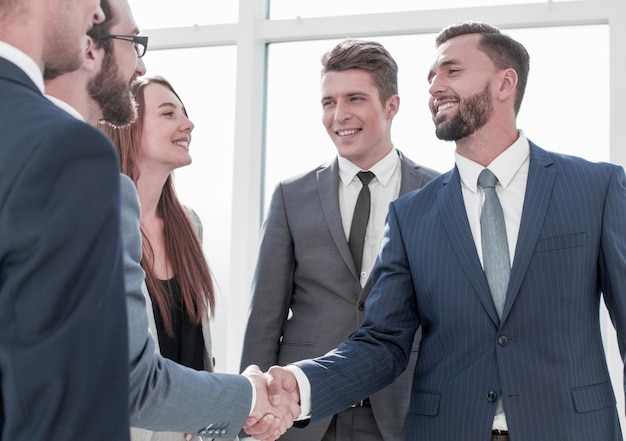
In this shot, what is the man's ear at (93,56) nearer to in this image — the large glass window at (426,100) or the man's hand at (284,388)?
the man's hand at (284,388)

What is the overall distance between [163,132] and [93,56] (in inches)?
42.2

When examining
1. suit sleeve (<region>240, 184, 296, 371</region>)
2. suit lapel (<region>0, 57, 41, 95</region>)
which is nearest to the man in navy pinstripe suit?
suit sleeve (<region>240, 184, 296, 371</region>)

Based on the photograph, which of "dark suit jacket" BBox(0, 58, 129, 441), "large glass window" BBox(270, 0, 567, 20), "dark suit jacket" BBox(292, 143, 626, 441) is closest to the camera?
"dark suit jacket" BBox(0, 58, 129, 441)

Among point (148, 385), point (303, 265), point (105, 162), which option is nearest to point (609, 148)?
point (303, 265)

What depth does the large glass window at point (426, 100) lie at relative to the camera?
3340 mm

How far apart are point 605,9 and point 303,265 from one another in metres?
1.83

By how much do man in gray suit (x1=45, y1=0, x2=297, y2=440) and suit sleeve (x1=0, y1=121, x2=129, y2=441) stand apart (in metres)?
0.34

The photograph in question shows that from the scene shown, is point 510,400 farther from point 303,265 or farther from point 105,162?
point 105,162

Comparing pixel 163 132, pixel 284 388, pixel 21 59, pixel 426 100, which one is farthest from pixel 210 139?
pixel 21 59

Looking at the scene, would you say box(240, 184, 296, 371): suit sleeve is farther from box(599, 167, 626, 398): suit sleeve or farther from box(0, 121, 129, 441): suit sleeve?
box(0, 121, 129, 441): suit sleeve

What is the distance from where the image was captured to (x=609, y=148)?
3.23 metres

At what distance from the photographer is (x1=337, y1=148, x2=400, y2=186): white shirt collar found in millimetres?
2551

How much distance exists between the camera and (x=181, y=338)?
2371 mm

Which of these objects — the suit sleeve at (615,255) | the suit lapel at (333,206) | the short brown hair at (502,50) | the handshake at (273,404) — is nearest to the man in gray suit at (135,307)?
the handshake at (273,404)
